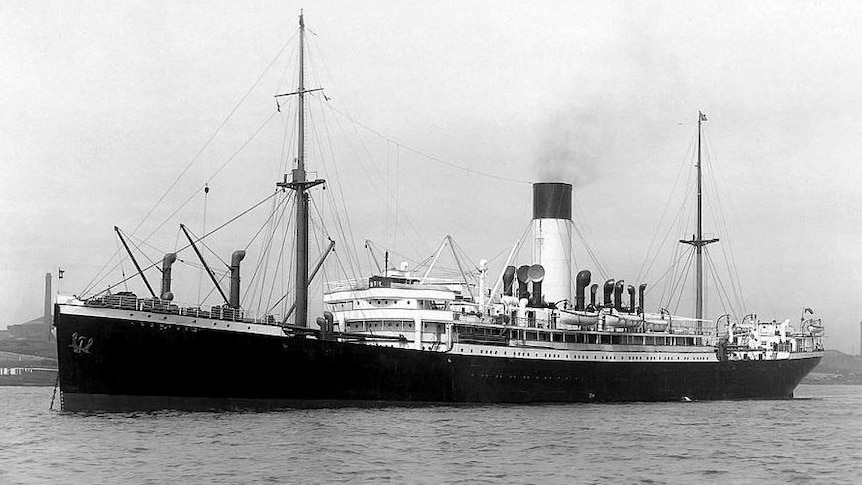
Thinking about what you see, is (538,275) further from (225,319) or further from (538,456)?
(538,456)

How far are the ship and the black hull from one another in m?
0.05

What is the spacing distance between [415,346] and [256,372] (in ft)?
28.8

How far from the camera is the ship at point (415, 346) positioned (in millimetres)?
42469

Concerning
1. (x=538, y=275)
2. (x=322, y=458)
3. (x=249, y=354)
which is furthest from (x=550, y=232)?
(x=322, y=458)

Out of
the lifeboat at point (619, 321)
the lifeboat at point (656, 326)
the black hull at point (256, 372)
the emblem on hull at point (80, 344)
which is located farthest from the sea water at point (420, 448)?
Result: the lifeboat at point (656, 326)

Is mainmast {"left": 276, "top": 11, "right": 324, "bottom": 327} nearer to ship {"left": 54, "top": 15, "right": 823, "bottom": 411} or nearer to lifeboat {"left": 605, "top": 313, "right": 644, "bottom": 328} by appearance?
ship {"left": 54, "top": 15, "right": 823, "bottom": 411}

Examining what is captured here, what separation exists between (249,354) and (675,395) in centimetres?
2830

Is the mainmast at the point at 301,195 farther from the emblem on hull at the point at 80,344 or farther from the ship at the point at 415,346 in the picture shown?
the emblem on hull at the point at 80,344

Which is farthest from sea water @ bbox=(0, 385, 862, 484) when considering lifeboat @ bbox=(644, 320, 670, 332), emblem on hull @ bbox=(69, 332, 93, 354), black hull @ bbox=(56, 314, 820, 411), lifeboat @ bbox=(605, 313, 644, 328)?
lifeboat @ bbox=(644, 320, 670, 332)

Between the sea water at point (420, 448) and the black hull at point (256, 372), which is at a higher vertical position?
the black hull at point (256, 372)

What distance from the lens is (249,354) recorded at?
43.8 metres

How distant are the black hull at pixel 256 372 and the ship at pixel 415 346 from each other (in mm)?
54

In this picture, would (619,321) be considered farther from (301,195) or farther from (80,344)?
(80,344)

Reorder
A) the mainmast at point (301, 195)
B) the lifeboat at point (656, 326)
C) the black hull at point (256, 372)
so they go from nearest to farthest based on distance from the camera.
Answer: the black hull at point (256, 372) → the mainmast at point (301, 195) → the lifeboat at point (656, 326)
